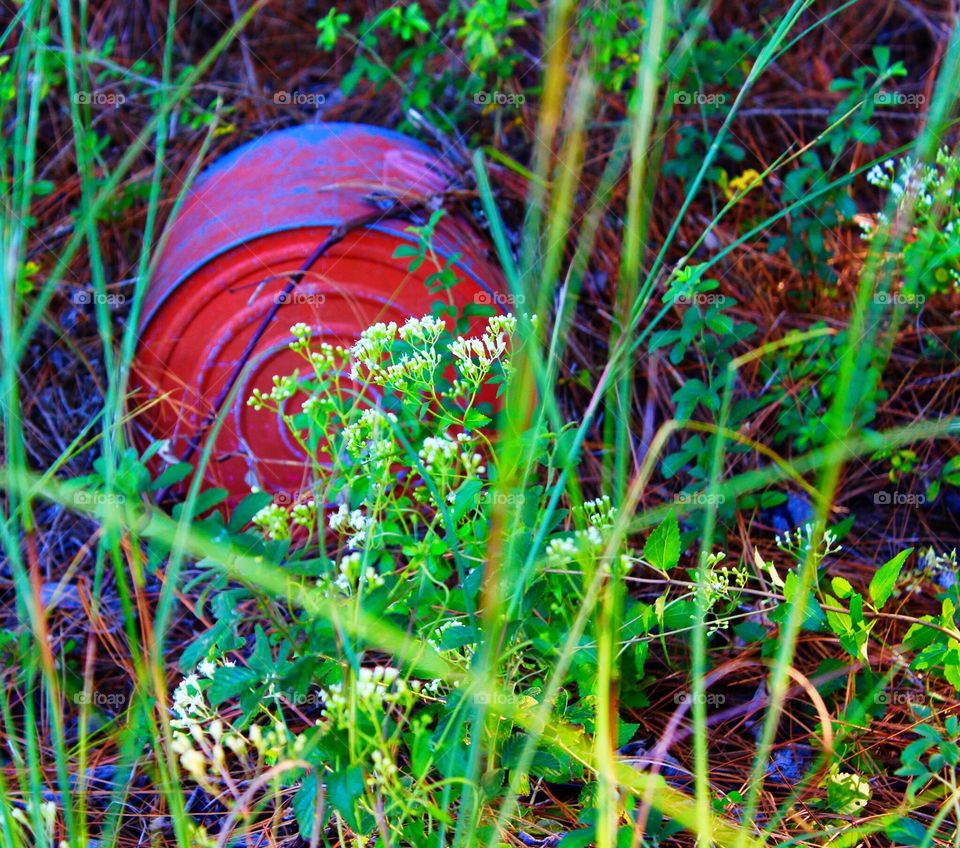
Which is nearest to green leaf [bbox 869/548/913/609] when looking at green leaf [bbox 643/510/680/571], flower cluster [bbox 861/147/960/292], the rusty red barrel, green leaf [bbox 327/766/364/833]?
green leaf [bbox 643/510/680/571]

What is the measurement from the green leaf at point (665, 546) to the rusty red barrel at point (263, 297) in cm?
73

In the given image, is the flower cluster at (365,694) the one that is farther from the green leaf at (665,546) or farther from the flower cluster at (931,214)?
the flower cluster at (931,214)

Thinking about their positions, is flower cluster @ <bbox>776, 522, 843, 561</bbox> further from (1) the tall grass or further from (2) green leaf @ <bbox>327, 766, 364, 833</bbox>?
(2) green leaf @ <bbox>327, 766, 364, 833</bbox>

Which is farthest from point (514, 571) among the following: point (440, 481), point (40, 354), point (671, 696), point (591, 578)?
point (40, 354)

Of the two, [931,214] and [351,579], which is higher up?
[931,214]

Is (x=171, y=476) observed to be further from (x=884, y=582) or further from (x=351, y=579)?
(x=884, y=582)

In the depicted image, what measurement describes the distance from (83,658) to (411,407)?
0.91m

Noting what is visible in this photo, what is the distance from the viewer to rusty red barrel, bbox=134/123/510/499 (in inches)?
74.5

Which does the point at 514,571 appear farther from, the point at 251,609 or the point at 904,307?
the point at 904,307

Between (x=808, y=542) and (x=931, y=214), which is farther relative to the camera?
(x=931, y=214)

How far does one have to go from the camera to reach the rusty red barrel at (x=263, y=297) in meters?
1.89

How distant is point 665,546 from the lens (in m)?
1.32

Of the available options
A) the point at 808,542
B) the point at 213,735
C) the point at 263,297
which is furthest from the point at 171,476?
the point at 808,542

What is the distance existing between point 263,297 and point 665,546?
3.27 ft
